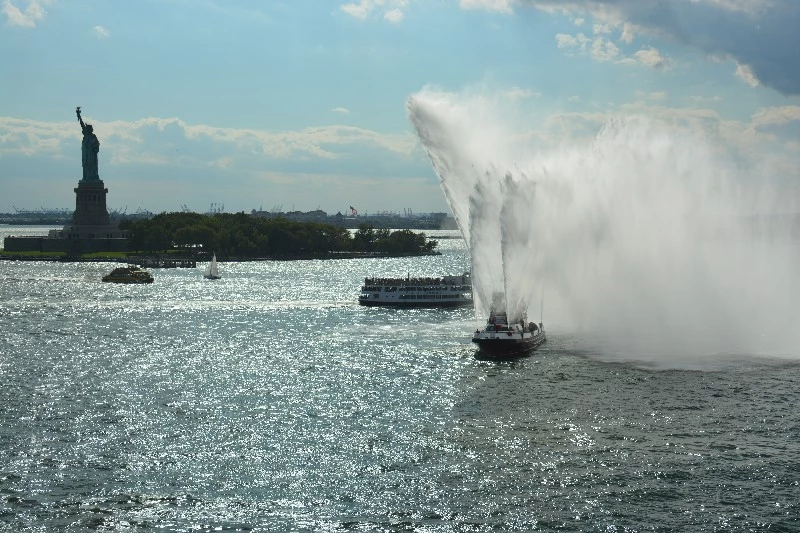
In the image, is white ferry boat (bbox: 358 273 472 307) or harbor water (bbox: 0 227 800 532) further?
white ferry boat (bbox: 358 273 472 307)

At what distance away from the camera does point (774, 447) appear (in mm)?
46812

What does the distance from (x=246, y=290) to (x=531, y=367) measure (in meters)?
86.7

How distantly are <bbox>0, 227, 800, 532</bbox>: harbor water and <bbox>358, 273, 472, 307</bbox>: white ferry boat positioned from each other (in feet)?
130

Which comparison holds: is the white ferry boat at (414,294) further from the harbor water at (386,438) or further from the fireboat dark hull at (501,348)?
the fireboat dark hull at (501,348)

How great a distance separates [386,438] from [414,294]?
267 feet

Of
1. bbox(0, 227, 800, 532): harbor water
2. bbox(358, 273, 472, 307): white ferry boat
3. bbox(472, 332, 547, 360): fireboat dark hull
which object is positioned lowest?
bbox(0, 227, 800, 532): harbor water

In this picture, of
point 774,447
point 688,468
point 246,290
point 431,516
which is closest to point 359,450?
point 431,516

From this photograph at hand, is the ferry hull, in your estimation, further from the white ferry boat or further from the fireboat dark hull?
the fireboat dark hull

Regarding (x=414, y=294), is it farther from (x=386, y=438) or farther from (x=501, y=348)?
(x=386, y=438)

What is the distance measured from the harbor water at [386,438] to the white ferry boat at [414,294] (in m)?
39.6

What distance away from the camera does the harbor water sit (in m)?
37.9

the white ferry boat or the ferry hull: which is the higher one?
the white ferry boat

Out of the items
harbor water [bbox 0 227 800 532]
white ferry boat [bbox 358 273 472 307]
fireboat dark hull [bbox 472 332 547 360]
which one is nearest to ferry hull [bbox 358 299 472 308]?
white ferry boat [bbox 358 273 472 307]

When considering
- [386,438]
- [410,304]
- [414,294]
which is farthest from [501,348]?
[414,294]
